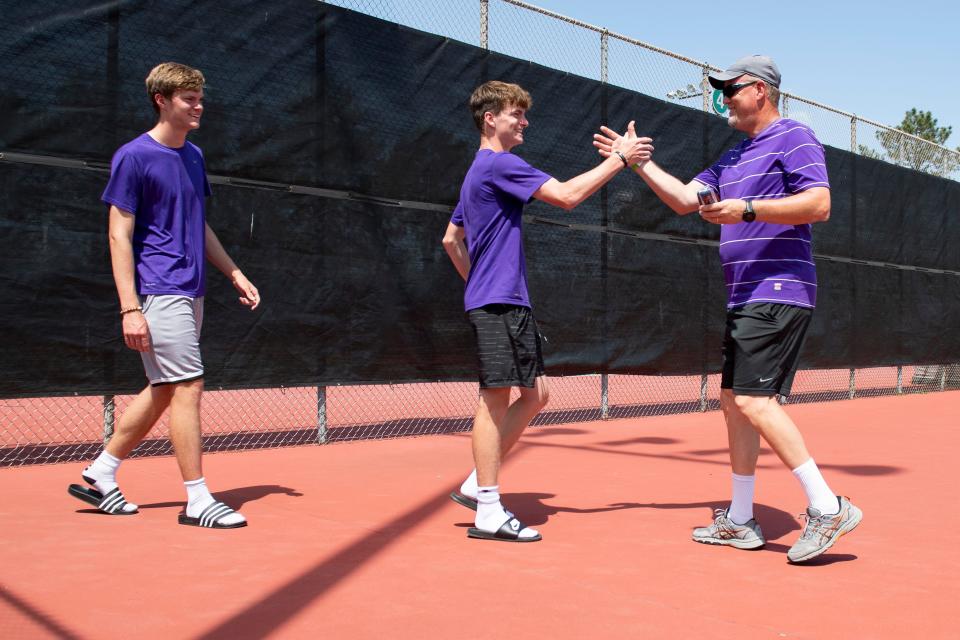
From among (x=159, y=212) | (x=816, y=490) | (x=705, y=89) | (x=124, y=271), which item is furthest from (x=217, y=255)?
(x=705, y=89)

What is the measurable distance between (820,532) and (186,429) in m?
2.48

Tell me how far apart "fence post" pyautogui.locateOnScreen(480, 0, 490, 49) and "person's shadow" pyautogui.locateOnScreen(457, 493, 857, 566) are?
160 inches

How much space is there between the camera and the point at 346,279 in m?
6.44

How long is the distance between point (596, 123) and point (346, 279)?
3076 millimetres

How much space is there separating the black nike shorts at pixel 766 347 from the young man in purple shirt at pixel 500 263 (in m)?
0.77

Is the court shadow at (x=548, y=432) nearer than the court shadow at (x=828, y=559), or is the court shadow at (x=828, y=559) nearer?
the court shadow at (x=828, y=559)

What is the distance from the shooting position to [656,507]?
4.47 meters

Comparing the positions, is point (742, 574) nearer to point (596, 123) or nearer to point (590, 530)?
point (590, 530)

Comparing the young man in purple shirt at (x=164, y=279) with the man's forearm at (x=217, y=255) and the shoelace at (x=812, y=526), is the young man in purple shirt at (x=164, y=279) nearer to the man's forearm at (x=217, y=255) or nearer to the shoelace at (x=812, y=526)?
the man's forearm at (x=217, y=255)

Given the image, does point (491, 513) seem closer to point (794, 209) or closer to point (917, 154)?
point (794, 209)

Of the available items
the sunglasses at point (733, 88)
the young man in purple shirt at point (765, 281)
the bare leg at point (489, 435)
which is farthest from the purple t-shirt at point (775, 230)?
the bare leg at point (489, 435)

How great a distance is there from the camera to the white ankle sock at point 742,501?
370cm

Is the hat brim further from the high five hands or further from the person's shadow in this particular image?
the person's shadow

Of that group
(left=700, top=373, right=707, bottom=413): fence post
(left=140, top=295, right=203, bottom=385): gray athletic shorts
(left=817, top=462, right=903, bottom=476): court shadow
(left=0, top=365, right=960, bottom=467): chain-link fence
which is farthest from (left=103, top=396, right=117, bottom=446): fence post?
(left=700, top=373, right=707, bottom=413): fence post
